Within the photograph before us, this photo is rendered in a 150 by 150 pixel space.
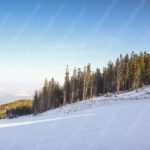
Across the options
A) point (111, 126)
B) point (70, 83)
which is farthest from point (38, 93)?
point (111, 126)

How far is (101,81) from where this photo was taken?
101375 mm

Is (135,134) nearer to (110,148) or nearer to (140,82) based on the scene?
(110,148)

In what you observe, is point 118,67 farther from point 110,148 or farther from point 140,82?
point 110,148

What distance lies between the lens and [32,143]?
38.3 feet

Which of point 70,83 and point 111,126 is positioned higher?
point 70,83

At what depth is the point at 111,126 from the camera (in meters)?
14.2

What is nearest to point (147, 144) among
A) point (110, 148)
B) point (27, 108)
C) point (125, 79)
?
point (110, 148)

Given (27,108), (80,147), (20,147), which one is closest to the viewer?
(80,147)

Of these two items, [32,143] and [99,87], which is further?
[99,87]

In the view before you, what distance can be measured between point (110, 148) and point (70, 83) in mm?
89167

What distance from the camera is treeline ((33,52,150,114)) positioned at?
8556 cm

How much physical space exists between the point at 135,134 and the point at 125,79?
3036 inches

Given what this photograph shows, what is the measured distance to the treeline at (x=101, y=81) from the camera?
85.6 metres

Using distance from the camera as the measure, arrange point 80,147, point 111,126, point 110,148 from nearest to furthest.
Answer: point 110,148, point 80,147, point 111,126
